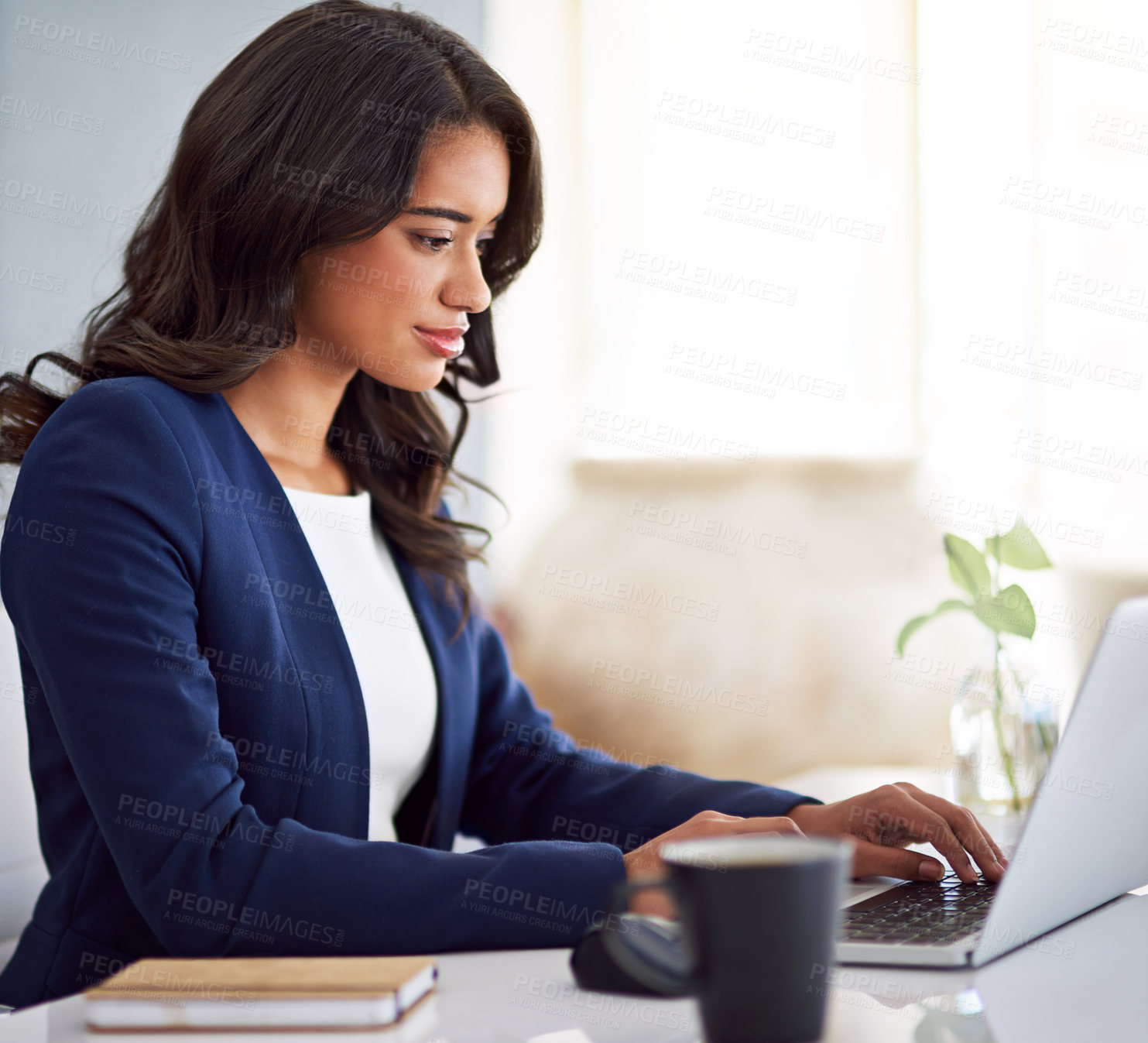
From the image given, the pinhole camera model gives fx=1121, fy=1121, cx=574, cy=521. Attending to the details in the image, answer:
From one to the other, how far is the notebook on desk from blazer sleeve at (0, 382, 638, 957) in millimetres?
134

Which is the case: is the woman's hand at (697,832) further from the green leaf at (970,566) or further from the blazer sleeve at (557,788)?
the green leaf at (970,566)

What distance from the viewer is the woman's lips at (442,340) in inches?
45.8

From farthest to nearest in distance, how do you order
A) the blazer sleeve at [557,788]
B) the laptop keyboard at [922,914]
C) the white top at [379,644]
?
the white top at [379,644]
the blazer sleeve at [557,788]
the laptop keyboard at [922,914]

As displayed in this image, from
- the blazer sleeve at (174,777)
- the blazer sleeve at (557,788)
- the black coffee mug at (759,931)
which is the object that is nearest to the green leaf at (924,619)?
the blazer sleeve at (557,788)

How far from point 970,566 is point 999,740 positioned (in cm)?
19

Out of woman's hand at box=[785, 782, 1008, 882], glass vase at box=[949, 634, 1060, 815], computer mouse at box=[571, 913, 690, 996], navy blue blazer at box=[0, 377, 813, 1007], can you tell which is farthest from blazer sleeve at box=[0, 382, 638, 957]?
glass vase at box=[949, 634, 1060, 815]

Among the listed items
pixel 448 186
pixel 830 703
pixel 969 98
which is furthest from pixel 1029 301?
pixel 448 186

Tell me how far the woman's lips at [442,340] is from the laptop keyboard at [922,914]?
27.1 inches

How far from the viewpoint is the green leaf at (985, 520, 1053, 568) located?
1.24 m

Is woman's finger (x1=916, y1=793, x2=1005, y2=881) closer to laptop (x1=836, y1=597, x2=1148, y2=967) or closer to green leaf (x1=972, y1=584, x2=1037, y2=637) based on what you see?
laptop (x1=836, y1=597, x2=1148, y2=967)

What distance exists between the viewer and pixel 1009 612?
1.24m

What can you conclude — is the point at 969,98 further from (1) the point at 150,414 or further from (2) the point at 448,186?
(1) the point at 150,414

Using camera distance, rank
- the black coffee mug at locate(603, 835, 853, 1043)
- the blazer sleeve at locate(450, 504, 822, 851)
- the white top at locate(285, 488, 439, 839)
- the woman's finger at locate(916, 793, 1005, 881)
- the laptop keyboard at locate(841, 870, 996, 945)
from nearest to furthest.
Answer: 1. the black coffee mug at locate(603, 835, 853, 1043)
2. the laptop keyboard at locate(841, 870, 996, 945)
3. the woman's finger at locate(916, 793, 1005, 881)
4. the blazer sleeve at locate(450, 504, 822, 851)
5. the white top at locate(285, 488, 439, 839)

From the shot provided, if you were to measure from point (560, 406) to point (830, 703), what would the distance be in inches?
36.2
